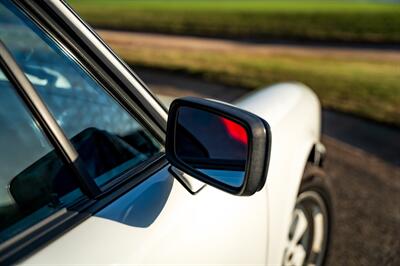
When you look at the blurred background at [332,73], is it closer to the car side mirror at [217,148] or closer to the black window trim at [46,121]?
the car side mirror at [217,148]

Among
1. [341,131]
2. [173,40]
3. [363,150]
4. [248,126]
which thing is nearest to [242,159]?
[248,126]

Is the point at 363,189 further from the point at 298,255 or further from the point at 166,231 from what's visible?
the point at 166,231

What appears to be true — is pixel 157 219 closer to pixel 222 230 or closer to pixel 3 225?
pixel 222 230

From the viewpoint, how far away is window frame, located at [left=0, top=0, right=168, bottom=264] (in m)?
1.22

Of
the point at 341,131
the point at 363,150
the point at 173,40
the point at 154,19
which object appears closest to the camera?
the point at 363,150

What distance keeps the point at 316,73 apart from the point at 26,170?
28.2ft

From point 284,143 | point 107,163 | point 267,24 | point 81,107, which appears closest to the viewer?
point 107,163

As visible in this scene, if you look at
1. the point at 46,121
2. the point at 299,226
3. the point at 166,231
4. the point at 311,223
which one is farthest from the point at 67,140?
the point at 311,223

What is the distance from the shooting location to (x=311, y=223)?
113 inches

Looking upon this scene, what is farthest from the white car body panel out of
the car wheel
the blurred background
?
the blurred background

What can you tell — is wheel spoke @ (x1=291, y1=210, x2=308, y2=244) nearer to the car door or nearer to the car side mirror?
the car door

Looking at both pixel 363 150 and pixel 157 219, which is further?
pixel 363 150

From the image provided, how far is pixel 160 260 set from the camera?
1.39 m

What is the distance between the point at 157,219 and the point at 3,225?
41 cm
